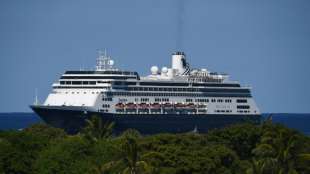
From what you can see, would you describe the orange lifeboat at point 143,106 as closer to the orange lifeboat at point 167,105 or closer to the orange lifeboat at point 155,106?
the orange lifeboat at point 155,106

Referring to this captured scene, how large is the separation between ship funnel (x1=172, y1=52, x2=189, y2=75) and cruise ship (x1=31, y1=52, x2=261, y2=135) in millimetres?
A: 327

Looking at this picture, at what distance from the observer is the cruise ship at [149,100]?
16438 centimetres

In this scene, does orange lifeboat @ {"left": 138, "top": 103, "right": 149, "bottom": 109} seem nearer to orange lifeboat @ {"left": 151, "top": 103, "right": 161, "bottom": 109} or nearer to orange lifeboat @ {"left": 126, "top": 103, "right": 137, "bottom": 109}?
orange lifeboat @ {"left": 126, "top": 103, "right": 137, "bottom": 109}

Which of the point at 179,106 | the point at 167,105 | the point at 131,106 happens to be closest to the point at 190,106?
the point at 179,106

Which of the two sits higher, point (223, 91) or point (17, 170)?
point (223, 91)

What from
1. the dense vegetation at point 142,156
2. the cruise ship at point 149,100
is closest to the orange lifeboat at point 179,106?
the cruise ship at point 149,100

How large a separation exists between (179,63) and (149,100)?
64.2 feet

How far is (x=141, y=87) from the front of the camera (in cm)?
17175

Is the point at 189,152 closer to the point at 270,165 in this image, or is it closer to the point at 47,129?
the point at 270,165

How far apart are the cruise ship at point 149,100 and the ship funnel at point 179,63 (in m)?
0.33

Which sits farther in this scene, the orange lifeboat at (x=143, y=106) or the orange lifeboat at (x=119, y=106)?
the orange lifeboat at (x=143, y=106)

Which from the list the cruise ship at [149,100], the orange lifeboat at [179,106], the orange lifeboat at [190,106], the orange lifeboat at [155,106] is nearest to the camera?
the cruise ship at [149,100]

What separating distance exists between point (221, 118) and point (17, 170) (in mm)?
102843

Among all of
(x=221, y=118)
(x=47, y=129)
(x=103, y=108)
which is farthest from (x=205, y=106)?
(x=47, y=129)
